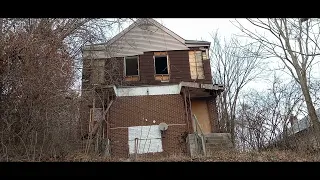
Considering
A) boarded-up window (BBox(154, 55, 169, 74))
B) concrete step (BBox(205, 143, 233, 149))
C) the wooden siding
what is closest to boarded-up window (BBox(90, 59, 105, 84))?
the wooden siding

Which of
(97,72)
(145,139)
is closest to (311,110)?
(145,139)

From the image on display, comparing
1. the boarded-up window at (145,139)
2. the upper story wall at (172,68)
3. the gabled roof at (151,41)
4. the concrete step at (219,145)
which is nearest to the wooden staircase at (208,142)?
the concrete step at (219,145)

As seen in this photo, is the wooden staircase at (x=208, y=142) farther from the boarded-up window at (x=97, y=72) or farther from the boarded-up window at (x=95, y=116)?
the boarded-up window at (x=97, y=72)

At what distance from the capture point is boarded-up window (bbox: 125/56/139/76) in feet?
52.3

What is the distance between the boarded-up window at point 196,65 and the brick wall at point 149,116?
1.60 metres

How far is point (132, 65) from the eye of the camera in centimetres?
1619

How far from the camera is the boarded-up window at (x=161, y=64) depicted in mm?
16094

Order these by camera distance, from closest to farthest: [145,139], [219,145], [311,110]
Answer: [219,145] → [145,139] → [311,110]

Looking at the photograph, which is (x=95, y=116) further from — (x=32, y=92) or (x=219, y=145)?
(x=32, y=92)

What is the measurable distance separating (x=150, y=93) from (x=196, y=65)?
2835 mm

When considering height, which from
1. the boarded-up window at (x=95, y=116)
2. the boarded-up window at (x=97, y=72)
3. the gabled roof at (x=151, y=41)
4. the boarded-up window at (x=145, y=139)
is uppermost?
the gabled roof at (x=151, y=41)

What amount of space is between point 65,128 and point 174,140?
6.42 meters
